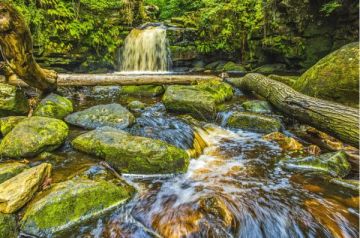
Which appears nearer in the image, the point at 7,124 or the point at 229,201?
the point at 229,201

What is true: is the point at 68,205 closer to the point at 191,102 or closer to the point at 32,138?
the point at 32,138

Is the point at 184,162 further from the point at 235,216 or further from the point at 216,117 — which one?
the point at 216,117

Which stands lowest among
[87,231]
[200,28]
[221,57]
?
[87,231]

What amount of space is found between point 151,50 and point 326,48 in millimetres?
7855

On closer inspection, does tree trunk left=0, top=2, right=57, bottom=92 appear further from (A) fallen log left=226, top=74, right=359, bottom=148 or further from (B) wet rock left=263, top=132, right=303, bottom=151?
(A) fallen log left=226, top=74, right=359, bottom=148

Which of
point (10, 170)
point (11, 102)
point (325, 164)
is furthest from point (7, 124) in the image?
point (325, 164)

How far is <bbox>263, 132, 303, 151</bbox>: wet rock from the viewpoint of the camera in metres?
4.40

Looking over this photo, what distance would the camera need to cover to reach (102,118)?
5055mm

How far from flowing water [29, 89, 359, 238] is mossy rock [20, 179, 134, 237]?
12cm

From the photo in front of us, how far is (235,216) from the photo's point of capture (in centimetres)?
266

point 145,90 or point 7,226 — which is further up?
point 145,90

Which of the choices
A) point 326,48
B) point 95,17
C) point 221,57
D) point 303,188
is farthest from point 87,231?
point 95,17

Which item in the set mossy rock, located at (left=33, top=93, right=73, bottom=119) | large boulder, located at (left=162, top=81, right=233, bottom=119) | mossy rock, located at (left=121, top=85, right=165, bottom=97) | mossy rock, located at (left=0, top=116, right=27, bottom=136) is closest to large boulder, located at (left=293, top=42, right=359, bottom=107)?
large boulder, located at (left=162, top=81, right=233, bottom=119)

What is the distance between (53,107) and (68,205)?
3240mm
